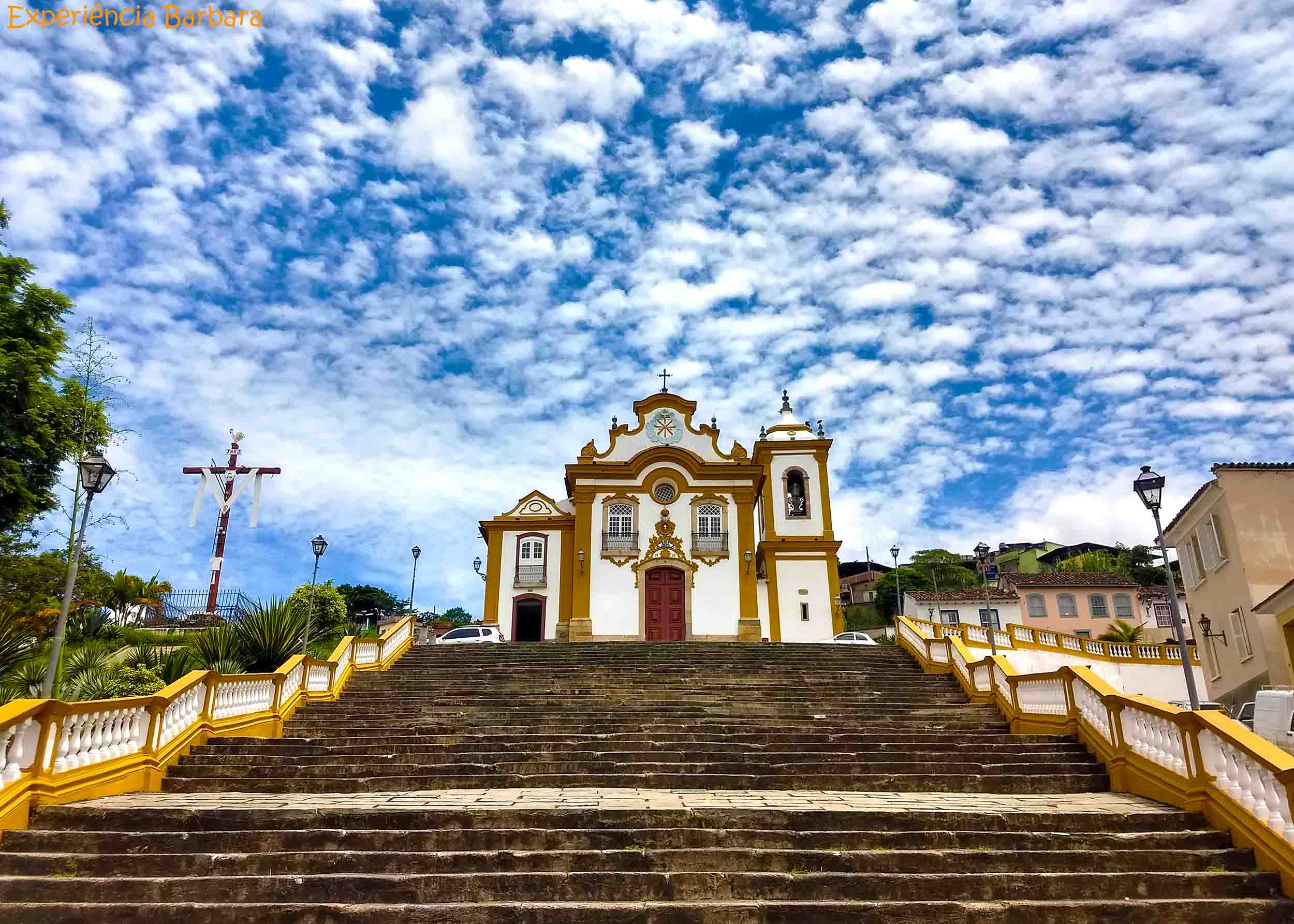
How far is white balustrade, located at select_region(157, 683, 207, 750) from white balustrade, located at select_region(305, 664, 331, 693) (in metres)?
2.84

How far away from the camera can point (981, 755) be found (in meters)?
9.19

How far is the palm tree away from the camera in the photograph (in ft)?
121

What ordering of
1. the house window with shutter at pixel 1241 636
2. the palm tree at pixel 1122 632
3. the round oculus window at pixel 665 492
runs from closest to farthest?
the house window with shutter at pixel 1241 636, the round oculus window at pixel 665 492, the palm tree at pixel 1122 632

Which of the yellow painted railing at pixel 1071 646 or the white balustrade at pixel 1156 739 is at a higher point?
the yellow painted railing at pixel 1071 646

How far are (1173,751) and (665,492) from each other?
1999 cm

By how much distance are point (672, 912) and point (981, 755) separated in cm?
538

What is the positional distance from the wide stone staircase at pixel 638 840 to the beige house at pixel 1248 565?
10468 millimetres

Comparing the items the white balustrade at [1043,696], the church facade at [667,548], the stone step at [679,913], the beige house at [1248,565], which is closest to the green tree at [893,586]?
the church facade at [667,548]

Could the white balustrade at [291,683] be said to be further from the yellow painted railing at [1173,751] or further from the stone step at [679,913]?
the yellow painted railing at [1173,751]

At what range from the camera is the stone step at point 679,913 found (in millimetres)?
5230

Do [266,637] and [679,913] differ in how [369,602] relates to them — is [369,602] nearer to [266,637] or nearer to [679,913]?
[266,637]

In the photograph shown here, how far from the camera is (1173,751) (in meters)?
7.26

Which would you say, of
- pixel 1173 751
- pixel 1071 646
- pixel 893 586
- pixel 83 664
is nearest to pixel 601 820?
pixel 1173 751

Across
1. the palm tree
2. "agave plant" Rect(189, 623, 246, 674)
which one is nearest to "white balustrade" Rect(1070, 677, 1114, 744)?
"agave plant" Rect(189, 623, 246, 674)
